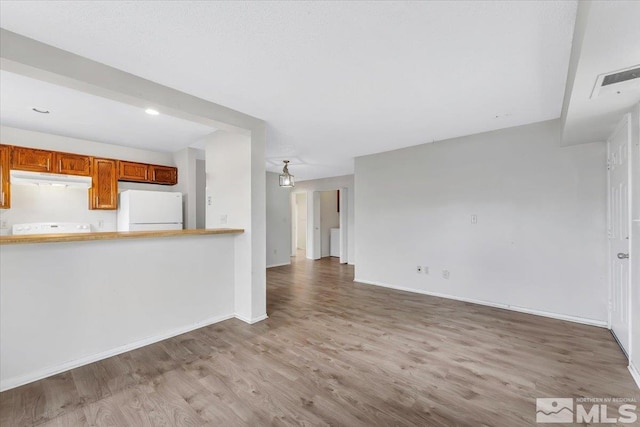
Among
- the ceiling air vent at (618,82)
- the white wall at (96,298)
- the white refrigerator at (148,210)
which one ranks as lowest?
the white wall at (96,298)

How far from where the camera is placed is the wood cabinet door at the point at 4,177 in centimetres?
331

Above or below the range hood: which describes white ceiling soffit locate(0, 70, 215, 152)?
above

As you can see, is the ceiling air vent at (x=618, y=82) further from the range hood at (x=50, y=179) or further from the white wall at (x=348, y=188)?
the range hood at (x=50, y=179)

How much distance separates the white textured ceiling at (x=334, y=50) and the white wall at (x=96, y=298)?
5.28 ft

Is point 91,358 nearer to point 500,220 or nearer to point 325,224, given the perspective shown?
point 500,220

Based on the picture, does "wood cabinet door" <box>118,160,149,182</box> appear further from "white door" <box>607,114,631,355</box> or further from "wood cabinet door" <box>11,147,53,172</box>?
"white door" <box>607,114,631,355</box>

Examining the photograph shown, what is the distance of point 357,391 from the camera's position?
194 centimetres

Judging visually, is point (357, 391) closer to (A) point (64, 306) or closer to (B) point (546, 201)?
(A) point (64, 306)

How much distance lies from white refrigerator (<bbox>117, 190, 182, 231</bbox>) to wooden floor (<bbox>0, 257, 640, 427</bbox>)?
208 centimetres

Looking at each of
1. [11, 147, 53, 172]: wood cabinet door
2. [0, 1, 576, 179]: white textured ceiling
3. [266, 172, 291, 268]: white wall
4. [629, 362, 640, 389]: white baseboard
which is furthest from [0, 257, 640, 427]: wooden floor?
[266, 172, 291, 268]: white wall

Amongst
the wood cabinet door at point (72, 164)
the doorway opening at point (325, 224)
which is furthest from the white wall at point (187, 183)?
the doorway opening at point (325, 224)

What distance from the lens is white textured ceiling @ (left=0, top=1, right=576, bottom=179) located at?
1518 millimetres

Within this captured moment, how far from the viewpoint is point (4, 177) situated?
3336mm

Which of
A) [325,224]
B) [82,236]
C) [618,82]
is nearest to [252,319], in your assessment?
[82,236]
